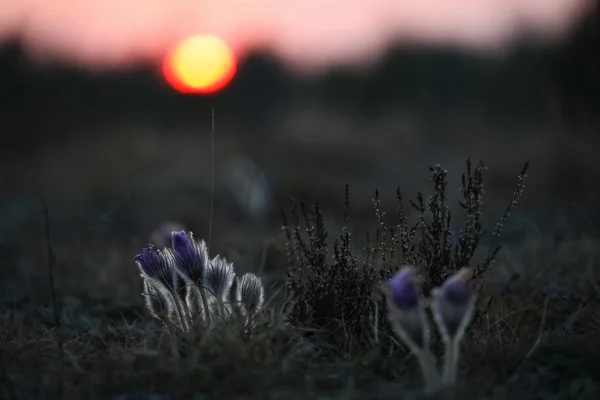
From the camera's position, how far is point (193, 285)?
2959 mm

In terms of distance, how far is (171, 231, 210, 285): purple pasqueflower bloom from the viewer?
9.55 feet

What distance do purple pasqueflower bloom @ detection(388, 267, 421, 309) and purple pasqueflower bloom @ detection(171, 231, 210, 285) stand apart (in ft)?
3.03

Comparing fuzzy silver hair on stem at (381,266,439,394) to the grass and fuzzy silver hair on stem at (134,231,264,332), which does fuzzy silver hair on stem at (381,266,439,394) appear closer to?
the grass

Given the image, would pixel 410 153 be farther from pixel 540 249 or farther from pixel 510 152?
pixel 540 249

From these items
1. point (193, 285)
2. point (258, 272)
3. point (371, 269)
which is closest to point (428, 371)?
point (371, 269)

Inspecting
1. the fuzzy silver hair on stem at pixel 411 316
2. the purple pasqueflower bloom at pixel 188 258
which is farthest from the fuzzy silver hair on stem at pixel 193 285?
the fuzzy silver hair on stem at pixel 411 316

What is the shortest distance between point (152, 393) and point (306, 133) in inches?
517

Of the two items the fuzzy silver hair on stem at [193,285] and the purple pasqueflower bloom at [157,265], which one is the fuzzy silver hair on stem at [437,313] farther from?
the purple pasqueflower bloom at [157,265]

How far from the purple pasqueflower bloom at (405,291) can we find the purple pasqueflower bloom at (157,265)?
1.02m

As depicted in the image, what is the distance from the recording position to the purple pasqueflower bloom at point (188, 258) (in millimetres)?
2910

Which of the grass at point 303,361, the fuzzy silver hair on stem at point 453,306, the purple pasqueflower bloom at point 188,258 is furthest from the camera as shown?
the purple pasqueflower bloom at point 188,258

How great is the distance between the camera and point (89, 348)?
3090 millimetres

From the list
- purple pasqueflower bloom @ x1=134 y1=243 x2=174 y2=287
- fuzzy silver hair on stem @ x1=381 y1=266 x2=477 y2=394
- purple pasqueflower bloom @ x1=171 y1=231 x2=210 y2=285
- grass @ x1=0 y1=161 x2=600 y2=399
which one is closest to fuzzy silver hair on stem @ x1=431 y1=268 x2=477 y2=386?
fuzzy silver hair on stem @ x1=381 y1=266 x2=477 y2=394

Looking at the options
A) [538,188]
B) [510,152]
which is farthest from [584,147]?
[510,152]
